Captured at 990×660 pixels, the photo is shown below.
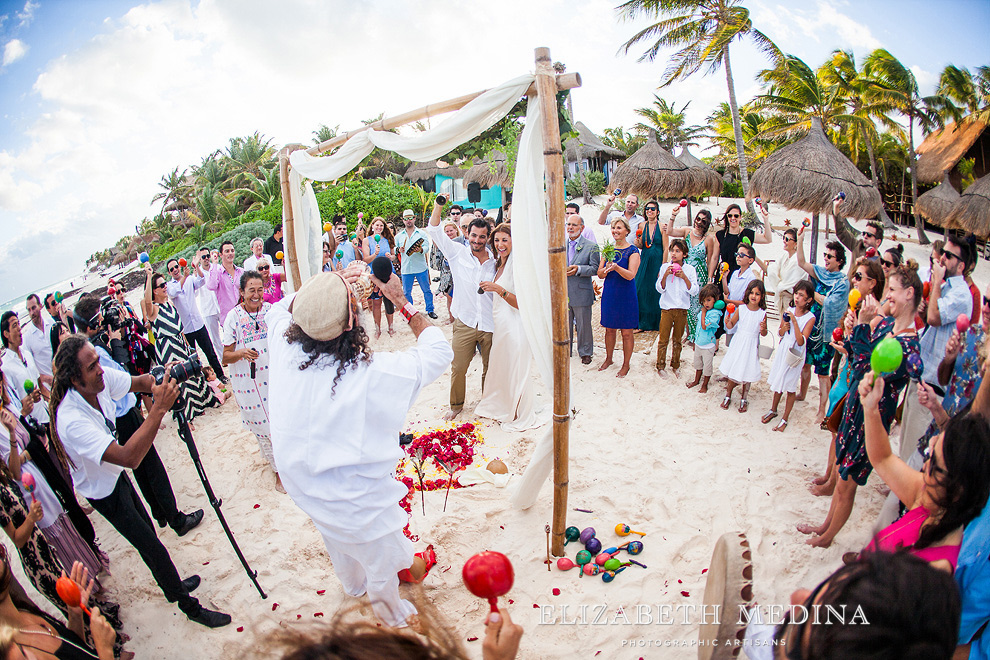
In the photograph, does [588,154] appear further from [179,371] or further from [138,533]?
[138,533]

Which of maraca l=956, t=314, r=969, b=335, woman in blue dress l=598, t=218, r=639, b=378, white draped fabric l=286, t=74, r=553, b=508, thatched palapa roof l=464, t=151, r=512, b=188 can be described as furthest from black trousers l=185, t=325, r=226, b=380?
thatched palapa roof l=464, t=151, r=512, b=188

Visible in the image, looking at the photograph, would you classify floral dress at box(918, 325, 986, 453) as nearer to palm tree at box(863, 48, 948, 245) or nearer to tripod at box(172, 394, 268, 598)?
tripod at box(172, 394, 268, 598)

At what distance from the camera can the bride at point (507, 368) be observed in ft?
15.3

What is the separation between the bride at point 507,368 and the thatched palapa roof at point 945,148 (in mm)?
18856

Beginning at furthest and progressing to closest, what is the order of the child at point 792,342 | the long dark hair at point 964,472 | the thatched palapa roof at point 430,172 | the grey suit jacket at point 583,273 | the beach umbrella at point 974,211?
the thatched palapa roof at point 430,172 < the beach umbrella at point 974,211 < the grey suit jacket at point 583,273 < the child at point 792,342 < the long dark hair at point 964,472

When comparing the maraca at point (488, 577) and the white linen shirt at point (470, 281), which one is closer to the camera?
the maraca at point (488, 577)

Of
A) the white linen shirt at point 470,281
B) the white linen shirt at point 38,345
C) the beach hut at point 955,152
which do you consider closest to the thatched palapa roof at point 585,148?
the beach hut at point 955,152

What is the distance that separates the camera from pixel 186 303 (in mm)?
5930

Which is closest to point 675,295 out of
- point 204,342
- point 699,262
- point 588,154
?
point 699,262

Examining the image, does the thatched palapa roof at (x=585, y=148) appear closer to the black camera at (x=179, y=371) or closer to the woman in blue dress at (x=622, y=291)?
the woman in blue dress at (x=622, y=291)

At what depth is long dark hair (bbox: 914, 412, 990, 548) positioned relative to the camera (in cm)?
168

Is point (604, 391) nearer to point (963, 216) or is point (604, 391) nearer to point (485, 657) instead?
point (485, 657)

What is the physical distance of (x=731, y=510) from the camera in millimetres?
3605

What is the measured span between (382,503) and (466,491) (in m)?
1.68
